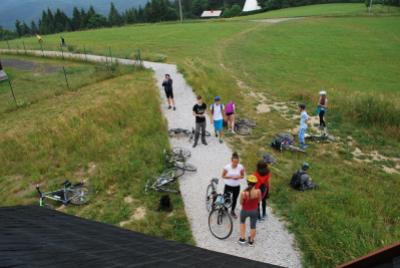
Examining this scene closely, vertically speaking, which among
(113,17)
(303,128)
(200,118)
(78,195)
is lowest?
(78,195)

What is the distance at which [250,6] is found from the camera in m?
108

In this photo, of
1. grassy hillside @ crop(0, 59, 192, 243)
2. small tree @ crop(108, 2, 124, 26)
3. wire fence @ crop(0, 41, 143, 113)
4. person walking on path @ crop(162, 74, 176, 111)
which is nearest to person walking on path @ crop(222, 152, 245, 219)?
grassy hillside @ crop(0, 59, 192, 243)

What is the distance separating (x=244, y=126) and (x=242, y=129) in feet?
1.01

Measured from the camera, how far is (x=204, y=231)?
26.0 feet

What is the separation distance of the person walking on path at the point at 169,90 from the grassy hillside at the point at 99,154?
1.03m

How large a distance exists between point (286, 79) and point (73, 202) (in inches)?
821

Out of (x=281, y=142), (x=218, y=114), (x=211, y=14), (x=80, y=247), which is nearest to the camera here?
(x=80, y=247)

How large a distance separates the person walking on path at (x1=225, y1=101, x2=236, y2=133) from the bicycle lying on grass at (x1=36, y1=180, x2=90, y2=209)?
677 centimetres

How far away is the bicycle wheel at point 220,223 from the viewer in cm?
767

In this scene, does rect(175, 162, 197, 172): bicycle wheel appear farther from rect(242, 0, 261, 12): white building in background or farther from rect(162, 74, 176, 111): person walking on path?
rect(242, 0, 261, 12): white building in background

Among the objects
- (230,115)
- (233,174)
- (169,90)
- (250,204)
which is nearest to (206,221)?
(233,174)

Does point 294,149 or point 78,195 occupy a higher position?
point 78,195

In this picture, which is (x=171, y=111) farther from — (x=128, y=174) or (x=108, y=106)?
(x=128, y=174)

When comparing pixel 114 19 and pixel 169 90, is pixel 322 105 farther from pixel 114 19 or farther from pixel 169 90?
pixel 114 19
